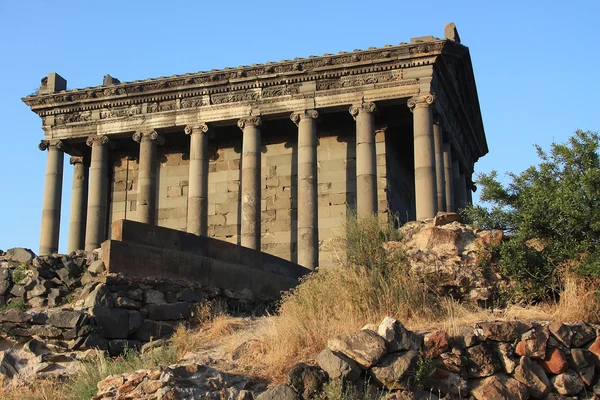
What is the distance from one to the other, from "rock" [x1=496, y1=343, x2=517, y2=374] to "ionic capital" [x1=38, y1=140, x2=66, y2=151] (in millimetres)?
23742

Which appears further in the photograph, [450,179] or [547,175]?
[450,179]

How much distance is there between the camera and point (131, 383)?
33.3 ft

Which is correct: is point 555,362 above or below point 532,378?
above

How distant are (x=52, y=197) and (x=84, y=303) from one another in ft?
51.2

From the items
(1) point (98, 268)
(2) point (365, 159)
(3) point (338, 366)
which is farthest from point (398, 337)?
(2) point (365, 159)

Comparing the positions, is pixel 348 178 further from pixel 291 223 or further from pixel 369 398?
pixel 369 398

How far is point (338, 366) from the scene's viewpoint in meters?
9.79

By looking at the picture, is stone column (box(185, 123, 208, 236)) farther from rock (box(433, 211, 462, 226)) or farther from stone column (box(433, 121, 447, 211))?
A: rock (box(433, 211, 462, 226))

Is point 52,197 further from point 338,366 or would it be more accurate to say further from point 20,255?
point 338,366

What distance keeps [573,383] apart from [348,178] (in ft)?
63.1

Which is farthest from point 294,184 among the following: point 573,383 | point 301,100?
point 573,383

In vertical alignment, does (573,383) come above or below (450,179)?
below

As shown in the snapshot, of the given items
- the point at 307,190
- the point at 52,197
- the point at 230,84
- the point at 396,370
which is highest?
Result: the point at 230,84

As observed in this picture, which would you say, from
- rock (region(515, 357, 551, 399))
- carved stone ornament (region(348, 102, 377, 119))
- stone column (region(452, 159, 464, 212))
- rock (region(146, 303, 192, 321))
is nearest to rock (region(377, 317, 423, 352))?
rock (region(515, 357, 551, 399))
